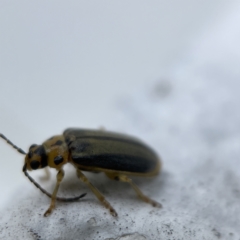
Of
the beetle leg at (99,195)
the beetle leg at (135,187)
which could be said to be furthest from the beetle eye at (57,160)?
the beetle leg at (135,187)

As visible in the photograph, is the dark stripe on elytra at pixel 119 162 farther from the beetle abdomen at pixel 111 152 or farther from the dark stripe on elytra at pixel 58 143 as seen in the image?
the dark stripe on elytra at pixel 58 143

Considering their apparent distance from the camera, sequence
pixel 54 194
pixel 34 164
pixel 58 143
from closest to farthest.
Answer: pixel 54 194
pixel 34 164
pixel 58 143

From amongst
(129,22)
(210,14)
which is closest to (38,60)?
(129,22)

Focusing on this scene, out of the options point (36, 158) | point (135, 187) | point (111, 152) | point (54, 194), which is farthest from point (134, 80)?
point (54, 194)

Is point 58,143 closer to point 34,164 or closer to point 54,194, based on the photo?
point 34,164

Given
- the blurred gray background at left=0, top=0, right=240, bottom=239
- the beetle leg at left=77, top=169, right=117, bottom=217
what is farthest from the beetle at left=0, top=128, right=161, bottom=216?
the blurred gray background at left=0, top=0, right=240, bottom=239
